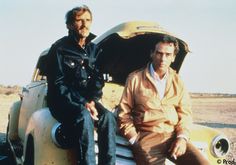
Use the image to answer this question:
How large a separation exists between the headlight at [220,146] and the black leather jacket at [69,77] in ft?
6.12

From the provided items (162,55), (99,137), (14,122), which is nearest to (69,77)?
(99,137)

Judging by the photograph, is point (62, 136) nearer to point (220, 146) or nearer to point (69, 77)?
point (69, 77)

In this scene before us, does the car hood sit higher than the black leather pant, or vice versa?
the car hood

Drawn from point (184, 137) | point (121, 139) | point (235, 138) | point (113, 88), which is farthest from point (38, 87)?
point (235, 138)

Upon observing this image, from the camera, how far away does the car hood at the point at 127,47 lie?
538 cm

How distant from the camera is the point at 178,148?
4.25m

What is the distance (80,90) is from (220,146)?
2.25m

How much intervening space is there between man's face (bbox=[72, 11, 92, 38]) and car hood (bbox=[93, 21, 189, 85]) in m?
0.42

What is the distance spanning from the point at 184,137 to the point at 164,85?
1.99 ft

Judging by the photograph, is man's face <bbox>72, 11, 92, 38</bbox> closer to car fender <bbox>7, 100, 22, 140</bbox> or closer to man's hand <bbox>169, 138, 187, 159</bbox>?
man's hand <bbox>169, 138, 187, 159</bbox>

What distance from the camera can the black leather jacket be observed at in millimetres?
4046

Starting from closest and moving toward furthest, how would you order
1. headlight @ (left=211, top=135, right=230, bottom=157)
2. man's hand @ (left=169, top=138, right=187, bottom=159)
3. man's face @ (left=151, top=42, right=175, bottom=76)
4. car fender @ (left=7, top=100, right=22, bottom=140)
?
man's hand @ (left=169, top=138, right=187, bottom=159), man's face @ (left=151, top=42, right=175, bottom=76), headlight @ (left=211, top=135, right=230, bottom=157), car fender @ (left=7, top=100, right=22, bottom=140)

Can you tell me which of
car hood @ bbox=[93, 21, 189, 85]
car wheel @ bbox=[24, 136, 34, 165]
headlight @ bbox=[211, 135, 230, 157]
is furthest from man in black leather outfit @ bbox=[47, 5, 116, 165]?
headlight @ bbox=[211, 135, 230, 157]

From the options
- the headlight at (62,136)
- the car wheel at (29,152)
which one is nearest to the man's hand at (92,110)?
the headlight at (62,136)
